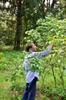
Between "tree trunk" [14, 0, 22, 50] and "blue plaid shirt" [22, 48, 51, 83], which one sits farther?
"tree trunk" [14, 0, 22, 50]

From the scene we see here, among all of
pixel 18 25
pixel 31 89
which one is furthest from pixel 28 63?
pixel 18 25

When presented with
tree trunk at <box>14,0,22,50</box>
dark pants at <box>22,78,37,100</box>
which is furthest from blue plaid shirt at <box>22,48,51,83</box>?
tree trunk at <box>14,0,22,50</box>

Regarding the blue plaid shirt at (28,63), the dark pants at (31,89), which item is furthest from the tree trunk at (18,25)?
the blue plaid shirt at (28,63)

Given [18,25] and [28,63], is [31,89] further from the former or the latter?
[18,25]

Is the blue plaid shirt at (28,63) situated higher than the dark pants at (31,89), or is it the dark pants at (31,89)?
the blue plaid shirt at (28,63)

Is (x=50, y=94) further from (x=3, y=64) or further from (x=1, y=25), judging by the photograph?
(x=1, y=25)

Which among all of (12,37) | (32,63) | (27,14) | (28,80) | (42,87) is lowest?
(12,37)

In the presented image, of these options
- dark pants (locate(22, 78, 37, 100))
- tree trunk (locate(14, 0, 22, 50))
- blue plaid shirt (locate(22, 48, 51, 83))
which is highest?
blue plaid shirt (locate(22, 48, 51, 83))

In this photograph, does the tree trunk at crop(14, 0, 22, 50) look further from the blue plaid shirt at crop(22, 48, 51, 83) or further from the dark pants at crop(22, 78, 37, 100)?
the blue plaid shirt at crop(22, 48, 51, 83)

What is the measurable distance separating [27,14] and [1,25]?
3824mm

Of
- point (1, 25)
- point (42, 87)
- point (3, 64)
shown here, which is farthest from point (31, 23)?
point (42, 87)

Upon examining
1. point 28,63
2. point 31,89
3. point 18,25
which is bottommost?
point 18,25

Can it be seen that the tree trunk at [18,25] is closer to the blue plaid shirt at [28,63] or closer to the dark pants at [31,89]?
the dark pants at [31,89]

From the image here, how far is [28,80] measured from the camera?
8.88 metres
